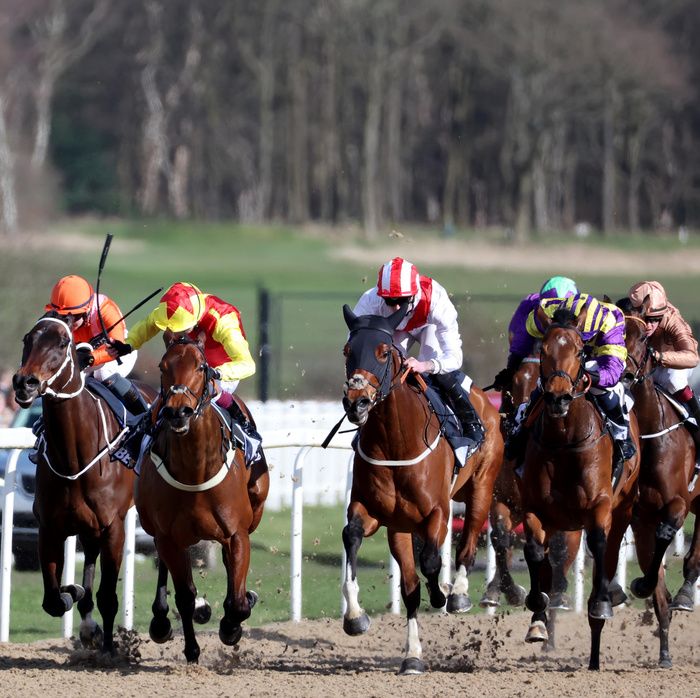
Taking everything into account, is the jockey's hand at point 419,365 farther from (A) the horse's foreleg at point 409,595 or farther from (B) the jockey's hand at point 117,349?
(B) the jockey's hand at point 117,349

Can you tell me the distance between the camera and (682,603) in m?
7.86

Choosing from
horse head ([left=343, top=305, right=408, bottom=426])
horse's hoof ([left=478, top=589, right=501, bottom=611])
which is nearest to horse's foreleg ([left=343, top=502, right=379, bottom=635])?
horse head ([left=343, top=305, right=408, bottom=426])

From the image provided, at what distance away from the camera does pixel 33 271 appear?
18.8 metres

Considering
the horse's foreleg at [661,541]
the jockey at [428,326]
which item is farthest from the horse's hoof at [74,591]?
the horse's foreleg at [661,541]

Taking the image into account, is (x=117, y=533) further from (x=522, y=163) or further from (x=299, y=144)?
(x=299, y=144)

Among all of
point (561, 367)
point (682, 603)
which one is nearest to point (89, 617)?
point (561, 367)

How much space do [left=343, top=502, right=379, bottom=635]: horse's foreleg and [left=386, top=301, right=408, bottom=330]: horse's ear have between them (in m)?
0.87

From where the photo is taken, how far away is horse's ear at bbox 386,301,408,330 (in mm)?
6816

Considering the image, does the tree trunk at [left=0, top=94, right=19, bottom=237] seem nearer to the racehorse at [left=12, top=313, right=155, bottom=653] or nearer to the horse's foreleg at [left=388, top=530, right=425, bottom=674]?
the racehorse at [left=12, top=313, right=155, bottom=653]

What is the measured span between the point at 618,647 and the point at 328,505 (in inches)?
188

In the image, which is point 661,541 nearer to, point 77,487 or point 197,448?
point 197,448

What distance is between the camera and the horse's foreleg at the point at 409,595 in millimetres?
7023

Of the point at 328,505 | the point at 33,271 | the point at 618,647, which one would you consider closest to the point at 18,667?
the point at 618,647

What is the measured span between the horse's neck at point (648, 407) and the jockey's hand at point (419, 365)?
1.35m
